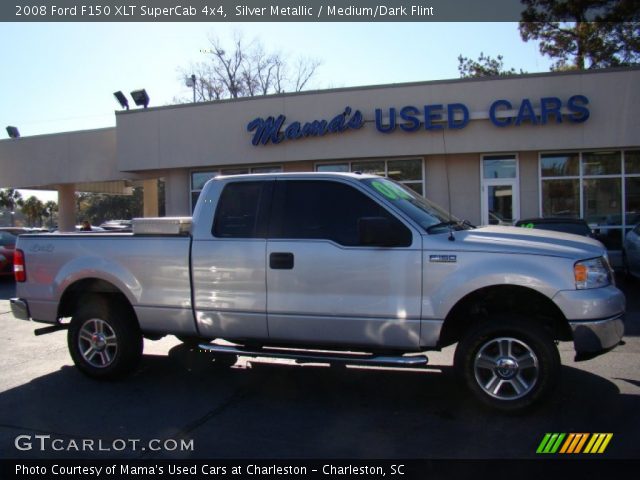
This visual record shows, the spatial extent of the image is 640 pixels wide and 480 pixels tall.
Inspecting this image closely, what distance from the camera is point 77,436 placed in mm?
4453

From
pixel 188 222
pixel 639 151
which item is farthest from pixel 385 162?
pixel 188 222

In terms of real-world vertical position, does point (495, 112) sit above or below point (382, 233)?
above

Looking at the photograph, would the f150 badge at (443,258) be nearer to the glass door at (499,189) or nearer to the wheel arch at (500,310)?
the wheel arch at (500,310)

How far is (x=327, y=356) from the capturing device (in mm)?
4992

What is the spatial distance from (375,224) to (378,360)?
3.72 feet

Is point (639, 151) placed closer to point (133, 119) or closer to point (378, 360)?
point (378, 360)

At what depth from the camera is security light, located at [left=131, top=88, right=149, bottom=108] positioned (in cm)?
2044

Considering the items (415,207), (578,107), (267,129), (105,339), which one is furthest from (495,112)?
(105,339)

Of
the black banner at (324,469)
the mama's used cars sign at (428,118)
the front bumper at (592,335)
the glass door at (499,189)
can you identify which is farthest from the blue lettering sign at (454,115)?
the black banner at (324,469)

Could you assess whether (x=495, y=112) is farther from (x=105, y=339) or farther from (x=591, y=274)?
(x=105, y=339)

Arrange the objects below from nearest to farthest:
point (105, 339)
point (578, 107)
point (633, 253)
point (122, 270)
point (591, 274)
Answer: point (591, 274) < point (122, 270) < point (105, 339) < point (633, 253) < point (578, 107)

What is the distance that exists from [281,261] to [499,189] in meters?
12.6

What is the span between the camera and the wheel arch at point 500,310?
188 inches

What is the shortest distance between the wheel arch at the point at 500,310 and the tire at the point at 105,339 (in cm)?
313
